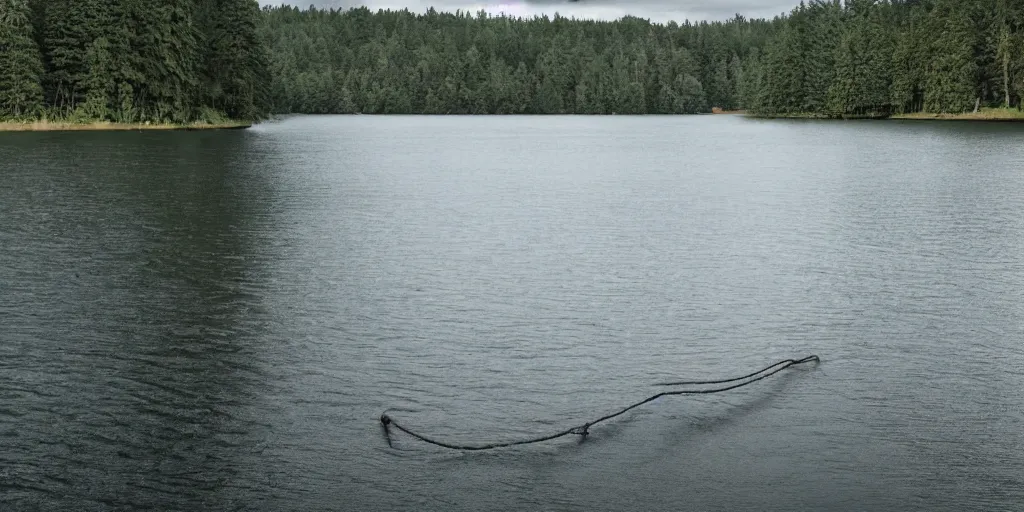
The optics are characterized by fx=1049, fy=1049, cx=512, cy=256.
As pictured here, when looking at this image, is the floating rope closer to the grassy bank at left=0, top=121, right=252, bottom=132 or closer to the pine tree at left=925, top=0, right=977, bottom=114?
the grassy bank at left=0, top=121, right=252, bottom=132

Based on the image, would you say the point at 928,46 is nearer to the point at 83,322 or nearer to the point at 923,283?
the point at 923,283

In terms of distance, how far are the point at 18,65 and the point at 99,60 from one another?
737 centimetres

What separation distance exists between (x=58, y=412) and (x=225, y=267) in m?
11.2

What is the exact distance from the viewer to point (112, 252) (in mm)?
26625

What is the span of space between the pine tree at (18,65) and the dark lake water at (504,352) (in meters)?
65.4

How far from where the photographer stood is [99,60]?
101500mm

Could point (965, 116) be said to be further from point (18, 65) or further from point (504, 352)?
point (504, 352)

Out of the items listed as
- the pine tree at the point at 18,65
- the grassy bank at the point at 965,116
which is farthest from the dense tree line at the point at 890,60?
the pine tree at the point at 18,65

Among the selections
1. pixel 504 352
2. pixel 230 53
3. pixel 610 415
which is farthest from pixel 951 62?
pixel 610 415

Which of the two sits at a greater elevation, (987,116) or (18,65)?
(18,65)

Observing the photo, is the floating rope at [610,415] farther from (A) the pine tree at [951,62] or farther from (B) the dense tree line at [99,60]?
(A) the pine tree at [951,62]

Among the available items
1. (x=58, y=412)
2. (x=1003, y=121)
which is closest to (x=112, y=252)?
(x=58, y=412)

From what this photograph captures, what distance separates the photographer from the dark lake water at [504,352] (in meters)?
11.7

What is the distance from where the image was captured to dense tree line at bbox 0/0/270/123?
9825cm
